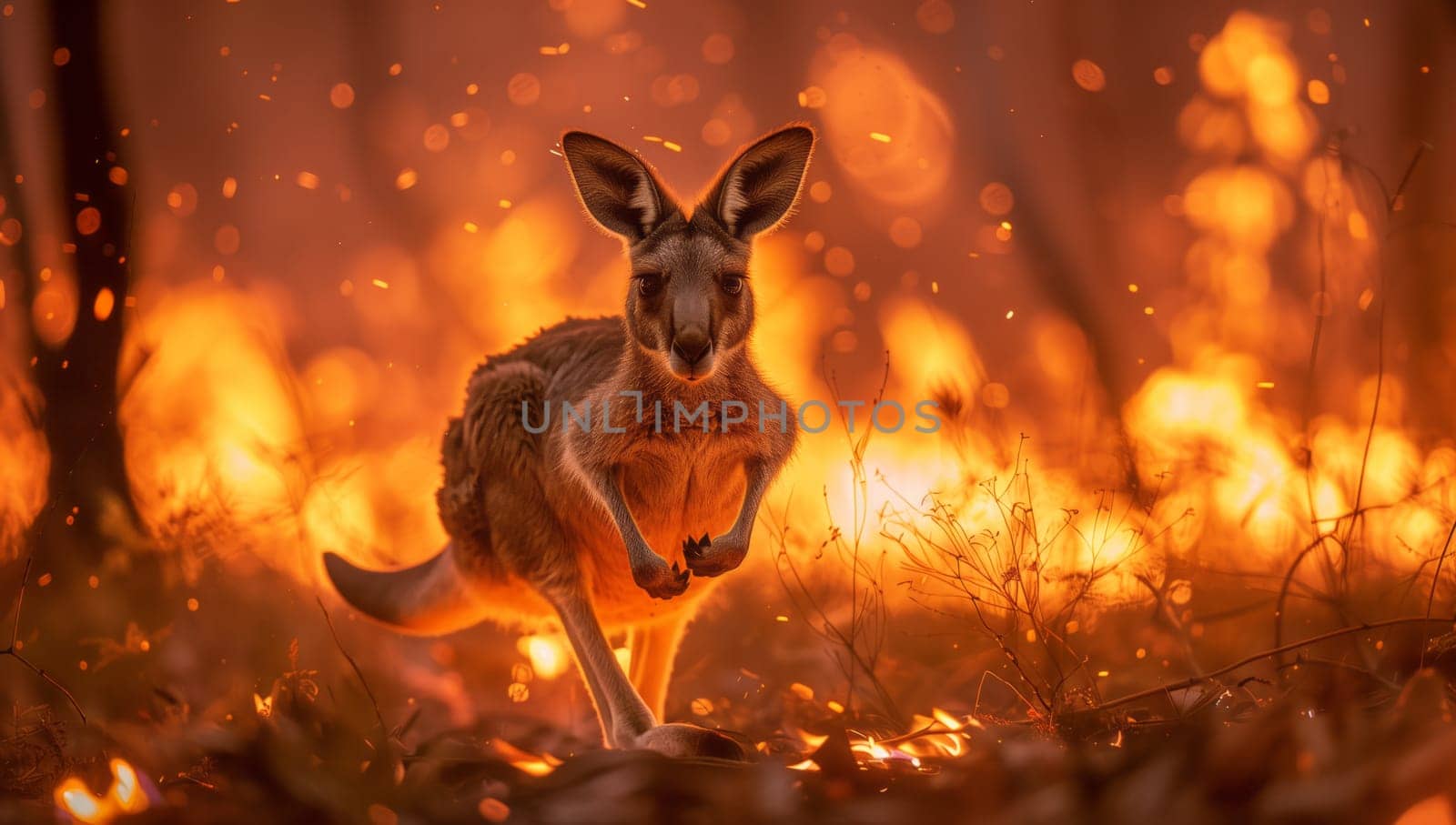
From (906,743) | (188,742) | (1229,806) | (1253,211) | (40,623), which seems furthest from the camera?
(1253,211)

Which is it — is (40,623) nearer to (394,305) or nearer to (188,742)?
(188,742)

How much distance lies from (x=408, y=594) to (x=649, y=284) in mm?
1028

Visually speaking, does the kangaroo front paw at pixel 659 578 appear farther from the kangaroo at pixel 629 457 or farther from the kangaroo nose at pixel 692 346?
the kangaroo nose at pixel 692 346

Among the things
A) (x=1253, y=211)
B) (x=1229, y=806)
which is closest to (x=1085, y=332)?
(x=1253, y=211)

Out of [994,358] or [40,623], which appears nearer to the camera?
[40,623]

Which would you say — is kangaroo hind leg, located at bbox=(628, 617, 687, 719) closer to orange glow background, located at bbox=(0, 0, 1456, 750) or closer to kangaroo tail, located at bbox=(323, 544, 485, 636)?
orange glow background, located at bbox=(0, 0, 1456, 750)

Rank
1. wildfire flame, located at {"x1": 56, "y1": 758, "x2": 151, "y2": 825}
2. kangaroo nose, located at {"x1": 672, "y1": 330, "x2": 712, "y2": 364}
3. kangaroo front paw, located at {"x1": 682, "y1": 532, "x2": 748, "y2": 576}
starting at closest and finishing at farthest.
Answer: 1. wildfire flame, located at {"x1": 56, "y1": 758, "x2": 151, "y2": 825}
2. kangaroo nose, located at {"x1": 672, "y1": 330, "x2": 712, "y2": 364}
3. kangaroo front paw, located at {"x1": 682, "y1": 532, "x2": 748, "y2": 576}

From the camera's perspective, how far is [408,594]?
240 cm

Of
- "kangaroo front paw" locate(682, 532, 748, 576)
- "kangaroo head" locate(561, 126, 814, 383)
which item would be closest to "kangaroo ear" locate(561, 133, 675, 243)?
"kangaroo head" locate(561, 126, 814, 383)

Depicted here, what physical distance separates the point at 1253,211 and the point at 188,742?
241 centimetres

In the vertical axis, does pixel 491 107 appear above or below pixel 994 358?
above

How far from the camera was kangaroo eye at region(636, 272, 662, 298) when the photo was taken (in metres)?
1.81

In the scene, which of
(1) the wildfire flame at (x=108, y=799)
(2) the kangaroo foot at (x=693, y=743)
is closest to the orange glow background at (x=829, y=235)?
(2) the kangaroo foot at (x=693, y=743)

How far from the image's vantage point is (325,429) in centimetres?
235
